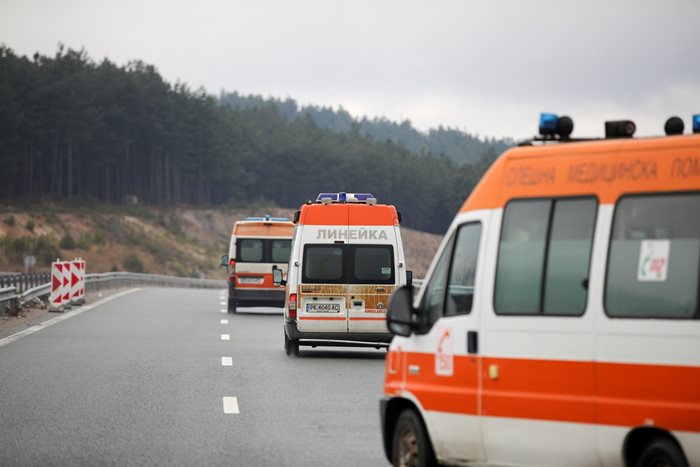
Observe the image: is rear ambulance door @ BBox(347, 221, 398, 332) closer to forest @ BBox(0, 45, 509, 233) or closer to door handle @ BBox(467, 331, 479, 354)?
door handle @ BBox(467, 331, 479, 354)

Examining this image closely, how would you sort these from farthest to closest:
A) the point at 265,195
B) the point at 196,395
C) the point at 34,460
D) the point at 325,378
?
the point at 265,195 < the point at 325,378 < the point at 196,395 < the point at 34,460

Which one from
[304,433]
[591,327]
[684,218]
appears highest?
[684,218]

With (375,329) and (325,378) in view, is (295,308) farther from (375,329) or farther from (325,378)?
(325,378)

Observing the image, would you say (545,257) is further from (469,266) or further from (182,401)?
(182,401)

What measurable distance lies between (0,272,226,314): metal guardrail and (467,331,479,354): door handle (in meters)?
23.6

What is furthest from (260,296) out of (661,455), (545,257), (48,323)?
(661,455)

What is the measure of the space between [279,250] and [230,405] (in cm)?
2214

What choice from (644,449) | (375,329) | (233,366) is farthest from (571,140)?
(375,329)

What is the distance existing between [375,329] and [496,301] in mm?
13355

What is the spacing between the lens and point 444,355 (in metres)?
9.13

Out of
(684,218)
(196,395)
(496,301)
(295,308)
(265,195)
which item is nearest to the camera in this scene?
(684,218)

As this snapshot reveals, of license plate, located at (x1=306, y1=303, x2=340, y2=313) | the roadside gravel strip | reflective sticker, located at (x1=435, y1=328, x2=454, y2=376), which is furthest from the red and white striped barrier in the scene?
reflective sticker, located at (x1=435, y1=328, x2=454, y2=376)

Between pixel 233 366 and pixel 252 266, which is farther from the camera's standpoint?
pixel 252 266

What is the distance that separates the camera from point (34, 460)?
440 inches
